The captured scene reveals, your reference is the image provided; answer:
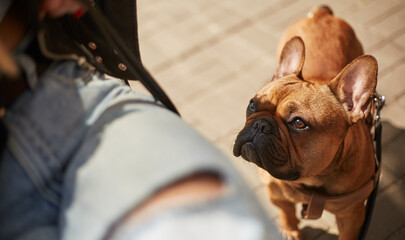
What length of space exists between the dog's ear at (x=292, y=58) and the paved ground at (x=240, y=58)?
0.82 meters

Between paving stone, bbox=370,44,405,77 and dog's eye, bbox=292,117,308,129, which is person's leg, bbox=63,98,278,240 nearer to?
dog's eye, bbox=292,117,308,129

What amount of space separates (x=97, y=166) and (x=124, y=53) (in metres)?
0.49

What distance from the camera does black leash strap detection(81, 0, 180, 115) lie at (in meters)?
1.26

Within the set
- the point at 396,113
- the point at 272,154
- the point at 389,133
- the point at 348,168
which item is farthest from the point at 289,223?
the point at 396,113

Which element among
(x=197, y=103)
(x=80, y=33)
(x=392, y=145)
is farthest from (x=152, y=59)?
(x=80, y=33)

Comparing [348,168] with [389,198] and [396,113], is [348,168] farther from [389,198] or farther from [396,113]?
[396,113]

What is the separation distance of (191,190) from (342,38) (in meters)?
2.08

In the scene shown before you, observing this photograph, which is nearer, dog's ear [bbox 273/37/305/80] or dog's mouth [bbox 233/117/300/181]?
dog's mouth [bbox 233/117/300/181]

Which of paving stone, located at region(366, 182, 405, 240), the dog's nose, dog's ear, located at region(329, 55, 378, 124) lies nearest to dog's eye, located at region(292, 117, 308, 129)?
the dog's nose

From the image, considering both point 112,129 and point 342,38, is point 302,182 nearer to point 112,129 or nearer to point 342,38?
point 342,38

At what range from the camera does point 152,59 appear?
403 cm

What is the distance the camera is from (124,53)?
1318 millimetres

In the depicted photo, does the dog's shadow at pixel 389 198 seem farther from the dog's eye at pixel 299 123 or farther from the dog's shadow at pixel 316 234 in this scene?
the dog's eye at pixel 299 123

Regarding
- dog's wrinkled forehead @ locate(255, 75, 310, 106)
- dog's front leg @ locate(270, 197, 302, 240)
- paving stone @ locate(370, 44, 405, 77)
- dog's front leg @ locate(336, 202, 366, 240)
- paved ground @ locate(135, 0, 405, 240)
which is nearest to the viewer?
dog's wrinkled forehead @ locate(255, 75, 310, 106)
